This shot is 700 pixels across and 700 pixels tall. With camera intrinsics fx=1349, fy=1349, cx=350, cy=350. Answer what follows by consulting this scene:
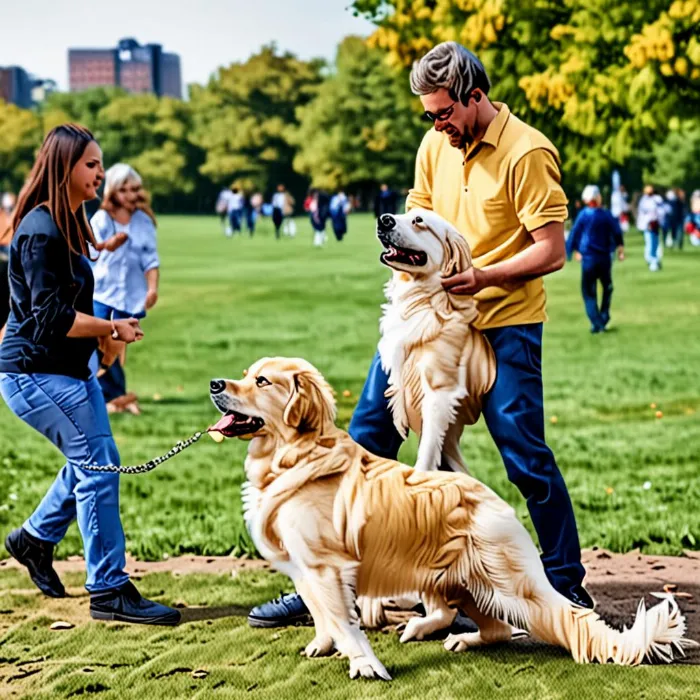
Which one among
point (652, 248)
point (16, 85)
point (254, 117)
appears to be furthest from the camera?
point (16, 85)

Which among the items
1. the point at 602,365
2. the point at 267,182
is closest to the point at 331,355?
the point at 602,365

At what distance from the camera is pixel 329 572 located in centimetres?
502

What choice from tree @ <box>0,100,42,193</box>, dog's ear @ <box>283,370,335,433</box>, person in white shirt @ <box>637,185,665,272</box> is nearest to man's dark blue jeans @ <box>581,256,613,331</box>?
person in white shirt @ <box>637,185,665,272</box>

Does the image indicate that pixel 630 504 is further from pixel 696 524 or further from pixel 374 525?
pixel 374 525

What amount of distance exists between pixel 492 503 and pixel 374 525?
0.46 m

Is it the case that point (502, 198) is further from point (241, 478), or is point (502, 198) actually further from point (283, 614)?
point (241, 478)

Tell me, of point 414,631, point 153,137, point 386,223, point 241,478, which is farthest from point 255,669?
point 153,137

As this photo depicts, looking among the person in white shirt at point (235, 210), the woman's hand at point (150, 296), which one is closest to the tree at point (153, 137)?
the person in white shirt at point (235, 210)

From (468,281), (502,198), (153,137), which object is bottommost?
(468,281)

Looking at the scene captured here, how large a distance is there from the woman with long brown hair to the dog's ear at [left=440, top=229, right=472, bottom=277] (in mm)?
1378

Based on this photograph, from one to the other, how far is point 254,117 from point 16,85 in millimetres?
102978

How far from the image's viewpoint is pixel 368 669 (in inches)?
197

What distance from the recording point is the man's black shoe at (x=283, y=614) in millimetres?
5797

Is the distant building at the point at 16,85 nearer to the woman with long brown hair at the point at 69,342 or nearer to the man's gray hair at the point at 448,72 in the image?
the woman with long brown hair at the point at 69,342
